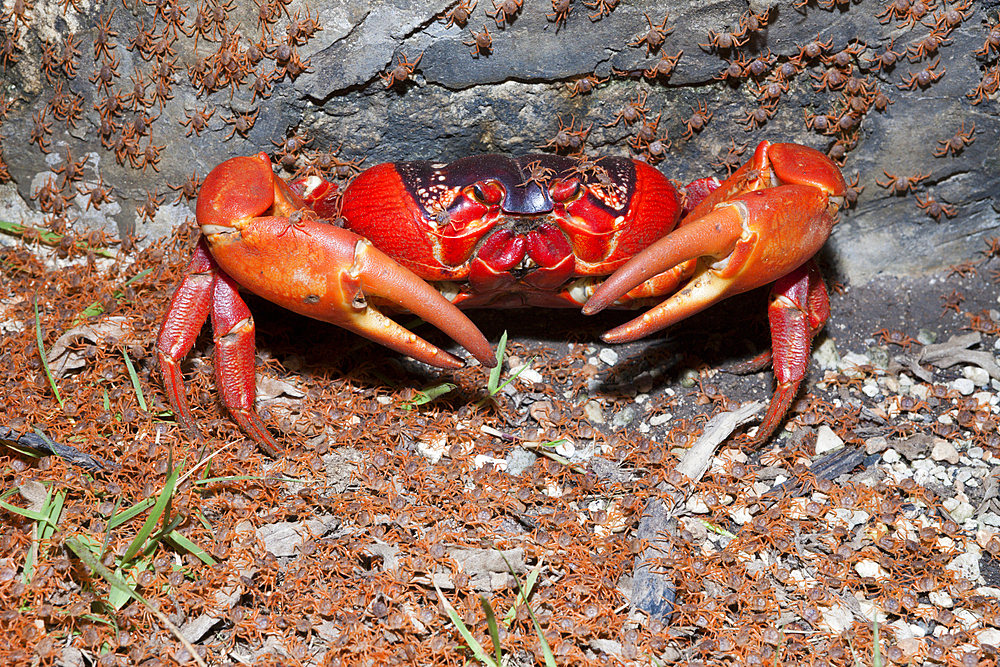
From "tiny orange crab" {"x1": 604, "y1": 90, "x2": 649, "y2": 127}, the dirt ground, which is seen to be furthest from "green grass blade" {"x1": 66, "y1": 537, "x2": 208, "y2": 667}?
"tiny orange crab" {"x1": 604, "y1": 90, "x2": 649, "y2": 127}

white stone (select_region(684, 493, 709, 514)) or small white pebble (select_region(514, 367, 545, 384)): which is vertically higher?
small white pebble (select_region(514, 367, 545, 384))

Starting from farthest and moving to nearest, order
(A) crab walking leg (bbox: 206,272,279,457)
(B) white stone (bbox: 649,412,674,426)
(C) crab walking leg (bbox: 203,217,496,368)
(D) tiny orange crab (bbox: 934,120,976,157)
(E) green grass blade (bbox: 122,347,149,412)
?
(D) tiny orange crab (bbox: 934,120,976,157) → (B) white stone (bbox: 649,412,674,426) → (E) green grass blade (bbox: 122,347,149,412) → (A) crab walking leg (bbox: 206,272,279,457) → (C) crab walking leg (bbox: 203,217,496,368)

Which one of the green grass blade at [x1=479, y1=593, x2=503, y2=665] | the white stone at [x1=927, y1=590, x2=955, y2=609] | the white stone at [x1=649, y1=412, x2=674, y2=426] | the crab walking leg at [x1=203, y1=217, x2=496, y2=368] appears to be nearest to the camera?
the green grass blade at [x1=479, y1=593, x2=503, y2=665]

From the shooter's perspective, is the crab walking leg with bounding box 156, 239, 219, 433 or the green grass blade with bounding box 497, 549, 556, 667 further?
the crab walking leg with bounding box 156, 239, 219, 433

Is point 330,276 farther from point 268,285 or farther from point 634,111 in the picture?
point 634,111

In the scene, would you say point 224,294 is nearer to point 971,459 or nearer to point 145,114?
point 145,114

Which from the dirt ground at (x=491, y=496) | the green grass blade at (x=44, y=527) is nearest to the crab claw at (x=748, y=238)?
the dirt ground at (x=491, y=496)

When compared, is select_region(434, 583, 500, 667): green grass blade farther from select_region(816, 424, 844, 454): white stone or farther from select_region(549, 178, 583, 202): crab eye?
select_region(816, 424, 844, 454): white stone
